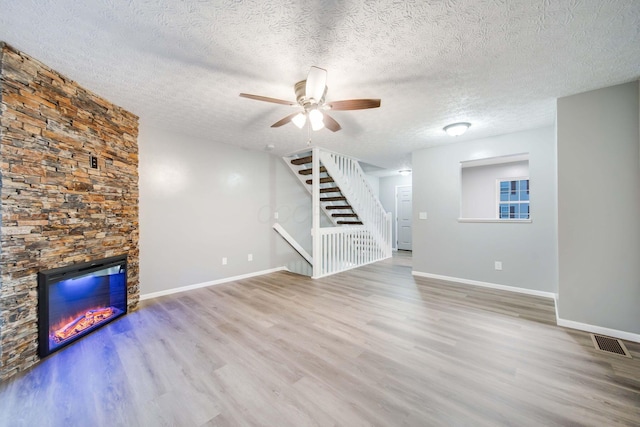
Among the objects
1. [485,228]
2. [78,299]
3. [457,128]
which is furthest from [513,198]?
[78,299]

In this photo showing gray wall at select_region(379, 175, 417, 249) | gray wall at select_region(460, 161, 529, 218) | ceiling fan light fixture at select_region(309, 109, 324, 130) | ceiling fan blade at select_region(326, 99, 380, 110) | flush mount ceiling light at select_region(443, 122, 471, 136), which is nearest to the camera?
ceiling fan blade at select_region(326, 99, 380, 110)

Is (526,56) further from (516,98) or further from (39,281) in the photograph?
(39,281)

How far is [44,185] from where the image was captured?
81.7 inches

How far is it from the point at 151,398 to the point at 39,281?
1456mm

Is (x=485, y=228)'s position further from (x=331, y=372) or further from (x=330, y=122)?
(x=331, y=372)

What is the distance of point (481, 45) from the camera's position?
1.79 metres

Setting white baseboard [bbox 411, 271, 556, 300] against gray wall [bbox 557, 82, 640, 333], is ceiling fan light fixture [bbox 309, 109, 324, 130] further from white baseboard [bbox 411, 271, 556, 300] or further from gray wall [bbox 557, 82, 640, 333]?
white baseboard [bbox 411, 271, 556, 300]

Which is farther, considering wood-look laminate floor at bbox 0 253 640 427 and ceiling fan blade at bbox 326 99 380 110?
ceiling fan blade at bbox 326 99 380 110

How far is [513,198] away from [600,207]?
453cm

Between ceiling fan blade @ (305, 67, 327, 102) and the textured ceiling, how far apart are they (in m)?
Result: 0.20

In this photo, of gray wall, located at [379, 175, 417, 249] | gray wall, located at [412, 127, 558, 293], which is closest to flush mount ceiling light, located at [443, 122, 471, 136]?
gray wall, located at [412, 127, 558, 293]

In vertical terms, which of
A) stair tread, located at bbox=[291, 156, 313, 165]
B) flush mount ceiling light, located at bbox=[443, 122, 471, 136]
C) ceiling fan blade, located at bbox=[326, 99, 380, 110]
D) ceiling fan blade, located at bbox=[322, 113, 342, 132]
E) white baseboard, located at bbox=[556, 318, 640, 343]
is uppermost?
flush mount ceiling light, located at bbox=[443, 122, 471, 136]

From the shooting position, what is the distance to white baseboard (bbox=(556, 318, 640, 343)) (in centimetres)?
227

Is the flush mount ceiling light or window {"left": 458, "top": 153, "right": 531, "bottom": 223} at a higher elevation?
the flush mount ceiling light
